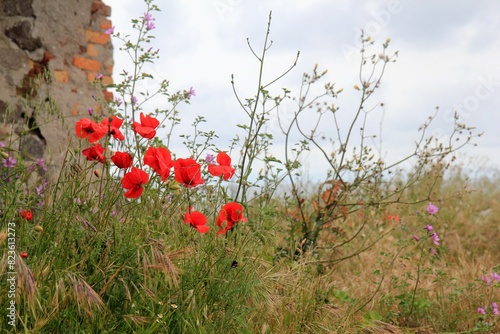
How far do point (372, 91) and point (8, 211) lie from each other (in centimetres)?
278

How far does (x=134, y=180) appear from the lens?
2322 mm

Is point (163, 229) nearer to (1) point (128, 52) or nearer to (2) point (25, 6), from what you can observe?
(1) point (128, 52)

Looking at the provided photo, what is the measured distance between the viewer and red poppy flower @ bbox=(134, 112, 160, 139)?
2.41 m

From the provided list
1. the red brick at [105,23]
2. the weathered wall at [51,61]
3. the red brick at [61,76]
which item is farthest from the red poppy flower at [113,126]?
the red brick at [105,23]

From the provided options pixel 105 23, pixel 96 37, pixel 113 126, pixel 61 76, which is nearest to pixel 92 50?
pixel 96 37

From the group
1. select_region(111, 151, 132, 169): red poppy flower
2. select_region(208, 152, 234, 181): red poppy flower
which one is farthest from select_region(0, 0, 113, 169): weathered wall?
select_region(208, 152, 234, 181): red poppy flower

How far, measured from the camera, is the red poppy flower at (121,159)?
7.81 ft

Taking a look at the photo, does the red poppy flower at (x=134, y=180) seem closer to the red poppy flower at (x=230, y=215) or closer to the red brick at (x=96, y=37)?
the red poppy flower at (x=230, y=215)

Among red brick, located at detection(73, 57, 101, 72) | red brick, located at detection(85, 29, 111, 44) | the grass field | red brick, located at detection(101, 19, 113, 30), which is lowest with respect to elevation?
the grass field

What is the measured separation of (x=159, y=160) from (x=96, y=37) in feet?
12.3

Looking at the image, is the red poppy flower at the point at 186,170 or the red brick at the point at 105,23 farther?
the red brick at the point at 105,23

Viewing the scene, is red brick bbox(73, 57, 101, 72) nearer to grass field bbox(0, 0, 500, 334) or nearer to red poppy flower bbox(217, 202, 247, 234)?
grass field bbox(0, 0, 500, 334)

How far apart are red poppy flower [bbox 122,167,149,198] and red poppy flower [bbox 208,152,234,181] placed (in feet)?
0.88

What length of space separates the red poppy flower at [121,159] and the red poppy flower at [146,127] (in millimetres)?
106
